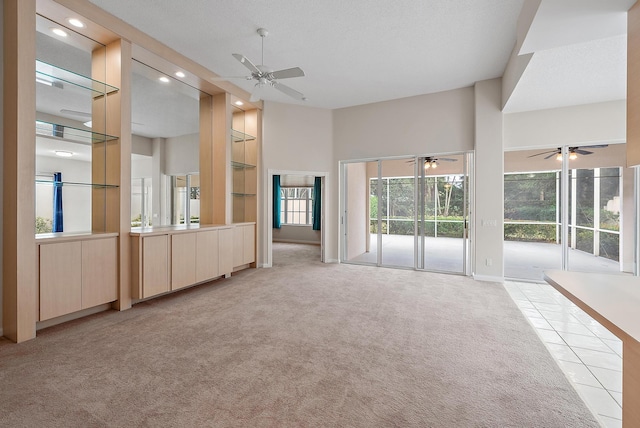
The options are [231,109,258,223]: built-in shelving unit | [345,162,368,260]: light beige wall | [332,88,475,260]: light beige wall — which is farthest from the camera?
[345,162,368,260]: light beige wall

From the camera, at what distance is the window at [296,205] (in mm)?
10555

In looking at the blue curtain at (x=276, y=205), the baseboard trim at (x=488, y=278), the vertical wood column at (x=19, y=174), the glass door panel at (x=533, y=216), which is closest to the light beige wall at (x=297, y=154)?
the baseboard trim at (x=488, y=278)

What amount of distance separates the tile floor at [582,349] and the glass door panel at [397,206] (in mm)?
2340

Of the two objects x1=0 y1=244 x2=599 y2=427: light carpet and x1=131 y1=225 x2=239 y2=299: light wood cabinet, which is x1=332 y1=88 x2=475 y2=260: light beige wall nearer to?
x1=131 y1=225 x2=239 y2=299: light wood cabinet

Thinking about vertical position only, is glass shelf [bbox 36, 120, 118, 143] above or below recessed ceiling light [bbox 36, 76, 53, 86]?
below

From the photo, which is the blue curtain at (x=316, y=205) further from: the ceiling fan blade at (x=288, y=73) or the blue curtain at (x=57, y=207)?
the blue curtain at (x=57, y=207)

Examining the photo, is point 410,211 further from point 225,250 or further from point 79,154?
point 79,154

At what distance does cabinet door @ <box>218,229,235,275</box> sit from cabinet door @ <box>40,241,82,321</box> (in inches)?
77.7

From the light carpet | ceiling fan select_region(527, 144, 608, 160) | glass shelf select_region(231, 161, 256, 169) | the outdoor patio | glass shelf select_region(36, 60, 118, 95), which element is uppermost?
glass shelf select_region(36, 60, 118, 95)

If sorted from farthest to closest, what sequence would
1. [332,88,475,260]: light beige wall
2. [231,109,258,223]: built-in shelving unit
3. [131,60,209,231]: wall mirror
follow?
1. [131,60,209,231]: wall mirror
2. [231,109,258,223]: built-in shelving unit
3. [332,88,475,260]: light beige wall

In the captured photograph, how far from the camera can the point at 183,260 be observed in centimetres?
411

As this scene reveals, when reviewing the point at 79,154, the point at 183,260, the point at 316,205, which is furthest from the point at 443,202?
the point at 79,154

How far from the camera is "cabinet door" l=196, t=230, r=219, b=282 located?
14.3 feet

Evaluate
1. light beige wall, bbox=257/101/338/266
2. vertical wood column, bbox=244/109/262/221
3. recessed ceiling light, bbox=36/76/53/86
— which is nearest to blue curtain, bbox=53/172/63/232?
recessed ceiling light, bbox=36/76/53/86
